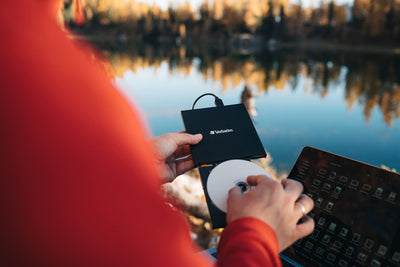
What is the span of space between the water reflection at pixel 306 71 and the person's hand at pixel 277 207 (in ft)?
43.9

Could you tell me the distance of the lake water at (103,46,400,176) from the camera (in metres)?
10.3

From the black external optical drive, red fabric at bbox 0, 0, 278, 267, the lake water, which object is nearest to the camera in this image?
red fabric at bbox 0, 0, 278, 267

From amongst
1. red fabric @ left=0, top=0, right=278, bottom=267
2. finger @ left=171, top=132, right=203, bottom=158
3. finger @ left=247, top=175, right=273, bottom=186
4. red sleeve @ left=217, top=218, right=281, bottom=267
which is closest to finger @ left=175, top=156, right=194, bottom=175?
finger @ left=171, top=132, right=203, bottom=158

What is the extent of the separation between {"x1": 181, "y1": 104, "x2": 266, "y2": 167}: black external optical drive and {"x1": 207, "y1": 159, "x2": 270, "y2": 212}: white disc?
0.18ft

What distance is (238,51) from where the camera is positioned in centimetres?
3150

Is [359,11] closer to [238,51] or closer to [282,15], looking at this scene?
[282,15]

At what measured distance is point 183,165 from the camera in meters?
0.97

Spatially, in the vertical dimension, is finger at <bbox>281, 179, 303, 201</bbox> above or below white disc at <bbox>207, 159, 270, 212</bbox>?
above

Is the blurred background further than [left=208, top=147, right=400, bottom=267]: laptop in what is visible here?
Yes

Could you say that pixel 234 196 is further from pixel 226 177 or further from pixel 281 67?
pixel 281 67

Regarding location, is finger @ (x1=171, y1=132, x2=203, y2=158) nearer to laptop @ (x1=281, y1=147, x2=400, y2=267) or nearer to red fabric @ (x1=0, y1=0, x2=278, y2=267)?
laptop @ (x1=281, y1=147, x2=400, y2=267)

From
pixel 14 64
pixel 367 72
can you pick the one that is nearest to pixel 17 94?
pixel 14 64

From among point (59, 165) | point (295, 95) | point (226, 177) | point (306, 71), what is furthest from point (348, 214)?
point (306, 71)

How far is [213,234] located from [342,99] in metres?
14.7
